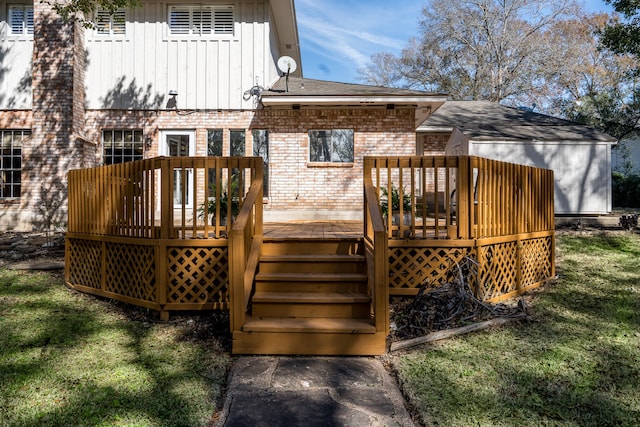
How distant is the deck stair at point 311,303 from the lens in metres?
3.71

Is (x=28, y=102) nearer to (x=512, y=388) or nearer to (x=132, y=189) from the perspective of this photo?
(x=132, y=189)

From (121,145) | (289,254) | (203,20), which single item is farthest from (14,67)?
(289,254)

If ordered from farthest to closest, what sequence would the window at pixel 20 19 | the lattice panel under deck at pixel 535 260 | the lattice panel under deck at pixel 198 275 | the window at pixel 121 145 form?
1. the window at pixel 20 19
2. the window at pixel 121 145
3. the lattice panel under deck at pixel 535 260
4. the lattice panel under deck at pixel 198 275

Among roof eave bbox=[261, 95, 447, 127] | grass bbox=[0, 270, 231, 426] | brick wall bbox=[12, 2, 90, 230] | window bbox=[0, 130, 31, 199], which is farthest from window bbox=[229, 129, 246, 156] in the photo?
grass bbox=[0, 270, 231, 426]

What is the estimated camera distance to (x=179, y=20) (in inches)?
416

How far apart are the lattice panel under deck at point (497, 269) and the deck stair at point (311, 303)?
1420 mm

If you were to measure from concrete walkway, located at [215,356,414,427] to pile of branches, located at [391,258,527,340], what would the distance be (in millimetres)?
809

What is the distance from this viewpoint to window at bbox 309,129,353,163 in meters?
10.3

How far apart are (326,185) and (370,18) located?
2747 centimetres

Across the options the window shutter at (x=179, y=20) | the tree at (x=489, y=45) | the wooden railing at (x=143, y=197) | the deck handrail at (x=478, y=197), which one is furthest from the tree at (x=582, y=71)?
the wooden railing at (x=143, y=197)

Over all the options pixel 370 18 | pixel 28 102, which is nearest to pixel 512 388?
pixel 28 102

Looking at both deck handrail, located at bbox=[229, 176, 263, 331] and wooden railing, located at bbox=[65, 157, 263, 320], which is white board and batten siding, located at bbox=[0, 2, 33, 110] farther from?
deck handrail, located at bbox=[229, 176, 263, 331]

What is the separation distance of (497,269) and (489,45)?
2316 centimetres

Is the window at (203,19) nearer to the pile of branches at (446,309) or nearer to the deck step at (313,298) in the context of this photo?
the deck step at (313,298)
